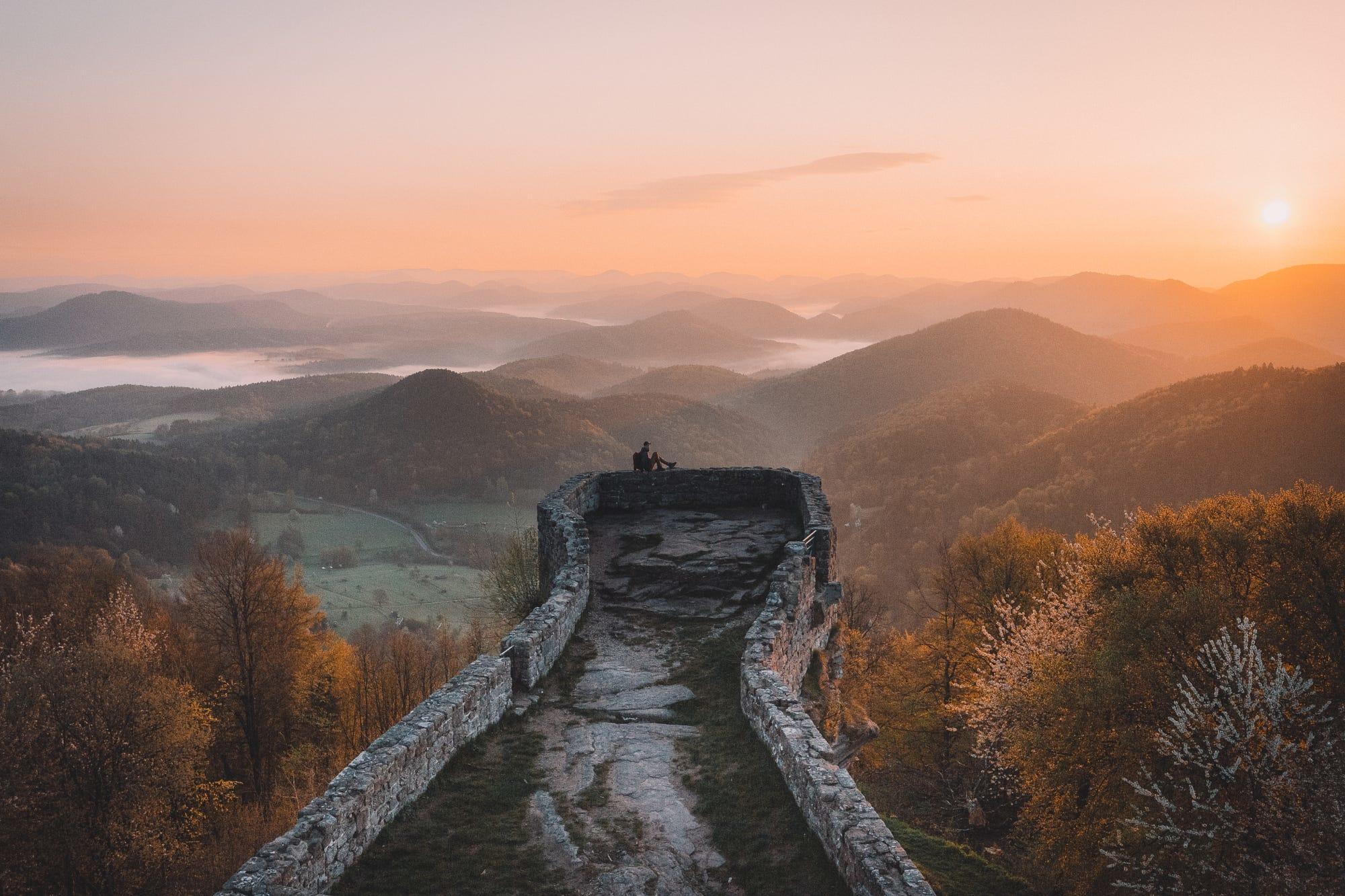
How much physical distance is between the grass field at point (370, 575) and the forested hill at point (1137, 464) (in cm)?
4851

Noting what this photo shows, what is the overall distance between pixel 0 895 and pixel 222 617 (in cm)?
1256

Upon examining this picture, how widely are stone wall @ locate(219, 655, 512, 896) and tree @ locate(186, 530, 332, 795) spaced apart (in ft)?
84.4

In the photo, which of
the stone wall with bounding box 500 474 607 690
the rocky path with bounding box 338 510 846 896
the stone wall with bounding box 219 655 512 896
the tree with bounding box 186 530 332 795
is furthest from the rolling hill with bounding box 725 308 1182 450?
the stone wall with bounding box 219 655 512 896

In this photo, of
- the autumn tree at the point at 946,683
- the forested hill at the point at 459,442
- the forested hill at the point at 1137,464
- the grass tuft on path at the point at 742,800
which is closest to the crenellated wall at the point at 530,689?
the grass tuft on path at the point at 742,800

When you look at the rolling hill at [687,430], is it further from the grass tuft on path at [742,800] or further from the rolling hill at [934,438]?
the grass tuft on path at [742,800]

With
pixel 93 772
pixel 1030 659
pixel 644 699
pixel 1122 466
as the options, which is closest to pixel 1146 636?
pixel 1030 659

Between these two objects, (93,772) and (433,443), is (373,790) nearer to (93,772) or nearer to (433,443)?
(93,772)

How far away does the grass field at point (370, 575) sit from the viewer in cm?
9036

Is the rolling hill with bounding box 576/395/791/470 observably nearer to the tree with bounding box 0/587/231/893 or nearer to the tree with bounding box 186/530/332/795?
the tree with bounding box 186/530/332/795

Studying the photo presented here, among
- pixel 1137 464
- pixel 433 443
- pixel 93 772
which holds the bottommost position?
pixel 1137 464

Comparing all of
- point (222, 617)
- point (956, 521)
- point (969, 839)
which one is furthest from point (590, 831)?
point (956, 521)

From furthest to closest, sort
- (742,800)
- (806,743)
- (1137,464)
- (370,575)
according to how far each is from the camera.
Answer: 1. (370,575)
2. (1137,464)
3. (806,743)
4. (742,800)

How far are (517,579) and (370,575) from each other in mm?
85962

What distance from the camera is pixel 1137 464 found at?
8275 cm
